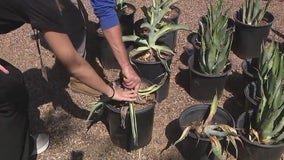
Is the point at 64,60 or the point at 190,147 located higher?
the point at 64,60

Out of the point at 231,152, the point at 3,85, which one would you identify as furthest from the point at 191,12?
the point at 3,85

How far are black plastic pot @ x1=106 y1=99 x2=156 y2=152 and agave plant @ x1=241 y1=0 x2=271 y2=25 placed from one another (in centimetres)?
147

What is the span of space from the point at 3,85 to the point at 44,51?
5.62 feet

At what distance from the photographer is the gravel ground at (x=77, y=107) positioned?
8.94 ft

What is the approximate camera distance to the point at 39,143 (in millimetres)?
2729

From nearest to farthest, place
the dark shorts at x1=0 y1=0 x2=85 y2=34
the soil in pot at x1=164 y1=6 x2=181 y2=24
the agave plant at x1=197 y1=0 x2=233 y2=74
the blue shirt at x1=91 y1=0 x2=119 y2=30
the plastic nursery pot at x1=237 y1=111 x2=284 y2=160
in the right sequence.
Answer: the dark shorts at x1=0 y1=0 x2=85 y2=34 → the blue shirt at x1=91 y1=0 x2=119 y2=30 → the plastic nursery pot at x1=237 y1=111 x2=284 y2=160 → the agave plant at x1=197 y1=0 x2=233 y2=74 → the soil in pot at x1=164 y1=6 x2=181 y2=24

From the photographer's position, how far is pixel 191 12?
437 centimetres

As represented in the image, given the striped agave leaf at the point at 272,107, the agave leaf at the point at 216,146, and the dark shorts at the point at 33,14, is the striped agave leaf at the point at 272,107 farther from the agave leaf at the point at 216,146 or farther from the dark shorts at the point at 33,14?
the dark shorts at the point at 33,14

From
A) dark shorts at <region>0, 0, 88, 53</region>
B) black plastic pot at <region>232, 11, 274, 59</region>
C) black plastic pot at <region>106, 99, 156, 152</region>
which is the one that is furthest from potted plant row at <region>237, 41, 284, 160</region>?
dark shorts at <region>0, 0, 88, 53</region>

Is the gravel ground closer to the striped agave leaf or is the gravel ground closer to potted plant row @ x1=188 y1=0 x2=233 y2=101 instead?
potted plant row @ x1=188 y1=0 x2=233 y2=101

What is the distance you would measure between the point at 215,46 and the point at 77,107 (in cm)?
116

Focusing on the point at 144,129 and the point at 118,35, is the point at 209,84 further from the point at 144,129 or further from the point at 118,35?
the point at 118,35

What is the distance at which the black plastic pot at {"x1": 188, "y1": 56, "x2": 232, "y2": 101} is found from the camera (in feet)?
9.88

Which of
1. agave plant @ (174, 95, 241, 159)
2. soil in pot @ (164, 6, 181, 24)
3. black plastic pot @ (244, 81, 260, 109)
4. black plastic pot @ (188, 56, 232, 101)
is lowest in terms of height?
black plastic pot @ (188, 56, 232, 101)
